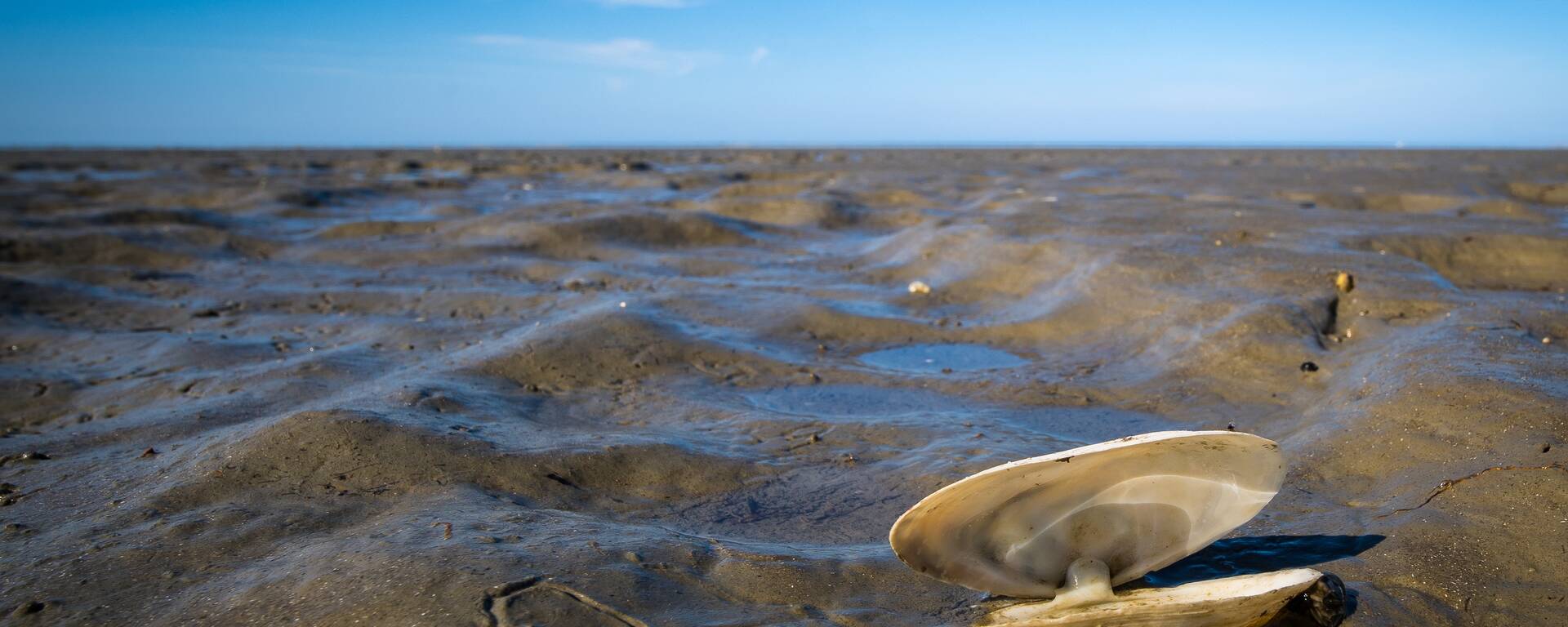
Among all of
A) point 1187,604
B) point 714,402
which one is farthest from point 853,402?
point 1187,604

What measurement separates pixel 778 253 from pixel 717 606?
25.5 feet

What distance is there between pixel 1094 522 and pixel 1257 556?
72 centimetres

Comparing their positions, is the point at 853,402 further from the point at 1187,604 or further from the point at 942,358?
the point at 1187,604

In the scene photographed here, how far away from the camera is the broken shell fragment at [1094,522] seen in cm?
232

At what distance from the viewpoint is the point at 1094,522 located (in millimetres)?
2428

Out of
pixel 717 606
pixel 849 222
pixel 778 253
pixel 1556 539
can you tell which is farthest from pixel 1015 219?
pixel 717 606

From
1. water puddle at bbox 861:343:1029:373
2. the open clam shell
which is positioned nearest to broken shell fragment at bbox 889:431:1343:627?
the open clam shell

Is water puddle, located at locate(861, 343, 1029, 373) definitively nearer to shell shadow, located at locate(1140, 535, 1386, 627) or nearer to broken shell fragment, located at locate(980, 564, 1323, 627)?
shell shadow, located at locate(1140, 535, 1386, 627)

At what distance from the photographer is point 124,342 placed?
6117mm

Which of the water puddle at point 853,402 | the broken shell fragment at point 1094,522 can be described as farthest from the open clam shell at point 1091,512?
the water puddle at point 853,402

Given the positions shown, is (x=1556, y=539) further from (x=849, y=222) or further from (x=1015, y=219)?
(x=849, y=222)

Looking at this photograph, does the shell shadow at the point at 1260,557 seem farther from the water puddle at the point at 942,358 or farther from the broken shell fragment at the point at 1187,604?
the water puddle at the point at 942,358

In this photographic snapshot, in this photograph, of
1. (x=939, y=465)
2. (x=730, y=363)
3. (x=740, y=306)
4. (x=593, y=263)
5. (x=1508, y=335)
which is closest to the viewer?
(x=939, y=465)

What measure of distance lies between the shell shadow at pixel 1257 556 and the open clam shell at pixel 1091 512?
244 millimetres
